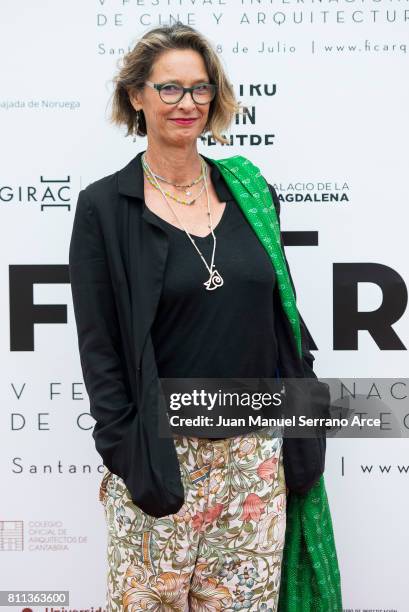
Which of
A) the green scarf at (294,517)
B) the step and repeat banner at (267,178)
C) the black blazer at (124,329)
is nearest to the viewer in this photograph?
the black blazer at (124,329)

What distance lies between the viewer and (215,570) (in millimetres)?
1837

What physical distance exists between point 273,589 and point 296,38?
4.82 feet

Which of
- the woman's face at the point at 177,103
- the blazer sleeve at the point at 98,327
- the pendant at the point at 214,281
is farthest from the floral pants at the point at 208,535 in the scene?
the woman's face at the point at 177,103

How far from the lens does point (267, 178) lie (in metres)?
2.49

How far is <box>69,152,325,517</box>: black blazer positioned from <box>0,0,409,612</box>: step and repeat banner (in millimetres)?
713

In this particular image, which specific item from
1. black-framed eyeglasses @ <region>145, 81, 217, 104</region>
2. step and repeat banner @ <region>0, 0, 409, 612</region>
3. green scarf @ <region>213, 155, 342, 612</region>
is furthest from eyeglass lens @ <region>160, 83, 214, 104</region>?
step and repeat banner @ <region>0, 0, 409, 612</region>

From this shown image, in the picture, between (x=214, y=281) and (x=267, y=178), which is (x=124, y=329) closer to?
(x=214, y=281)

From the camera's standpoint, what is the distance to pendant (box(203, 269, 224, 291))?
174 centimetres

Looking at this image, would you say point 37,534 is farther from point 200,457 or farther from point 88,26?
point 88,26

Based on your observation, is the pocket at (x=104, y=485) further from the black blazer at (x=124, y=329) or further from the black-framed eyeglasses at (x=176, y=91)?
the black-framed eyeglasses at (x=176, y=91)

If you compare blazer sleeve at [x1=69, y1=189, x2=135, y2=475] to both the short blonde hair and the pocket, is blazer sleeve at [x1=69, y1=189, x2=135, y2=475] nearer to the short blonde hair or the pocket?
the pocket

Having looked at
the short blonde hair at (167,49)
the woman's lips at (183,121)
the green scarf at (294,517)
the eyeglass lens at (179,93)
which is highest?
the short blonde hair at (167,49)

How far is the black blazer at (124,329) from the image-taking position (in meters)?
1.73

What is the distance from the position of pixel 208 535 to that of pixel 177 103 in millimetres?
907
